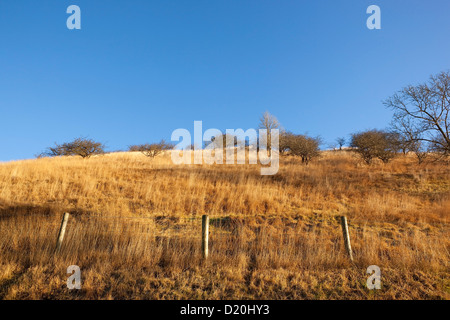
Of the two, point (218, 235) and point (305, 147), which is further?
point (305, 147)

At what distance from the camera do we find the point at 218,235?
8.46m

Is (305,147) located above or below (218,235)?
above

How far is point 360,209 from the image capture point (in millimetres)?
11922

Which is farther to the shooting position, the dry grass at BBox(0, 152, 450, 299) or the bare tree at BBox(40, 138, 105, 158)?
the bare tree at BBox(40, 138, 105, 158)

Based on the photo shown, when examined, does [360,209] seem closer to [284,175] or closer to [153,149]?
[284,175]

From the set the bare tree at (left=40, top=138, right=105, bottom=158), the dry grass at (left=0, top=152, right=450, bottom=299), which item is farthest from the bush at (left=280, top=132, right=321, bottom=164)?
the bare tree at (left=40, top=138, right=105, bottom=158)

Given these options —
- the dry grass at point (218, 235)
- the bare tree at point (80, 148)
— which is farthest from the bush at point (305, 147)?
the bare tree at point (80, 148)

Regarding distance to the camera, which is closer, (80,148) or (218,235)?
(218,235)

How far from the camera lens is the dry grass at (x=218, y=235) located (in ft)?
16.6

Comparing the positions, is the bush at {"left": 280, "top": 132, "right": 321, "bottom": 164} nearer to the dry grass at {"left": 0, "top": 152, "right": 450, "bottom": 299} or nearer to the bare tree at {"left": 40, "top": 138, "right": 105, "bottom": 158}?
the dry grass at {"left": 0, "top": 152, "right": 450, "bottom": 299}

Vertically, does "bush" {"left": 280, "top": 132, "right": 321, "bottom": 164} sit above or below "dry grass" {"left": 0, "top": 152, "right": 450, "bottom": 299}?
above

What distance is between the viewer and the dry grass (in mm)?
5051

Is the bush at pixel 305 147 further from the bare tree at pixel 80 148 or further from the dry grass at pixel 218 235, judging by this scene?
the bare tree at pixel 80 148

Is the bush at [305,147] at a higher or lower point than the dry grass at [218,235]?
higher
